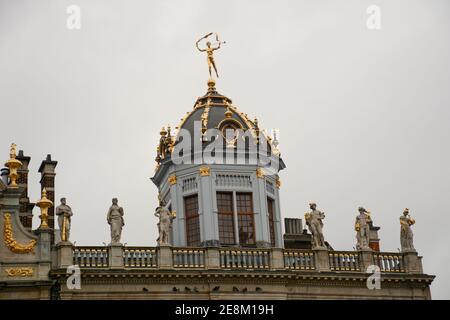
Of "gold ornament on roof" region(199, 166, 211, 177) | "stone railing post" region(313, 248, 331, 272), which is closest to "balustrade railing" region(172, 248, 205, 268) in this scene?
"gold ornament on roof" region(199, 166, 211, 177)

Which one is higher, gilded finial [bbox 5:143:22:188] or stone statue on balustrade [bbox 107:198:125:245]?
gilded finial [bbox 5:143:22:188]

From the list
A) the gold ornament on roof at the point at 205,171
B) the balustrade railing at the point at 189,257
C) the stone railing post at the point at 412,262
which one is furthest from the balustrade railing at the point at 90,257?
the stone railing post at the point at 412,262

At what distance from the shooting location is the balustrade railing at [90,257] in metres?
55.1

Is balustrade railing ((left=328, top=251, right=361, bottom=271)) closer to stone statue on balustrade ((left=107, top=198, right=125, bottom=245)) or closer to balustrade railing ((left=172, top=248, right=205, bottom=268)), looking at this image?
balustrade railing ((left=172, top=248, right=205, bottom=268))

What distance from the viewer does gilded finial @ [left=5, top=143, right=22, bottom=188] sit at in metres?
56.0

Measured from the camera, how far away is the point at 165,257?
5609 cm

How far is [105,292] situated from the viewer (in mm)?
54875

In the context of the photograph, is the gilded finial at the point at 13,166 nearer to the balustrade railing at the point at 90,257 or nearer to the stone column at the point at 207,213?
the balustrade railing at the point at 90,257

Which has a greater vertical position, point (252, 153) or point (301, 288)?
point (252, 153)

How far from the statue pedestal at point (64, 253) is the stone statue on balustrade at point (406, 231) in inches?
619
